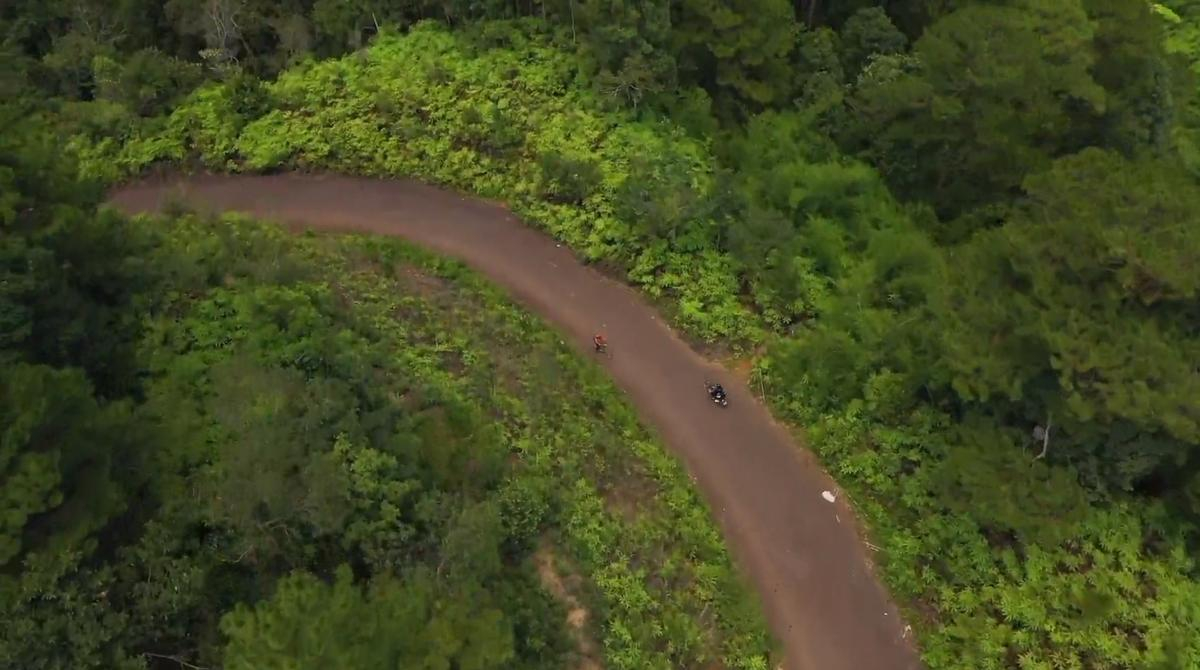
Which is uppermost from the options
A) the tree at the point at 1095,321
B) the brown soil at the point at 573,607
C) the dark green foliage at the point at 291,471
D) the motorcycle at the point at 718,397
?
the tree at the point at 1095,321

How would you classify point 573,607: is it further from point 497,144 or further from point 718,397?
point 497,144

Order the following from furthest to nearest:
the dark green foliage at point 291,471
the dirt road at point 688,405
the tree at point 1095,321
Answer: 1. the dirt road at point 688,405
2. the tree at point 1095,321
3. the dark green foliage at point 291,471

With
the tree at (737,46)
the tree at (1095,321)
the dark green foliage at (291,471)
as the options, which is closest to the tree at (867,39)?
the tree at (737,46)

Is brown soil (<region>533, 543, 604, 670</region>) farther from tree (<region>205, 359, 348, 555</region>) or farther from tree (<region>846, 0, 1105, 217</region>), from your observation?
tree (<region>846, 0, 1105, 217</region>)

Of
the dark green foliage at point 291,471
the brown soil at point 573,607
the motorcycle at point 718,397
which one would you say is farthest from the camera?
the motorcycle at point 718,397

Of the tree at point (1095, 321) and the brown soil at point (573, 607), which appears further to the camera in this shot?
the brown soil at point (573, 607)

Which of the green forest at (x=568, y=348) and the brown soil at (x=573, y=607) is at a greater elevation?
the green forest at (x=568, y=348)

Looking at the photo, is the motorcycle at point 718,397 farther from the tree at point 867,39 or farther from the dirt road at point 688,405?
the tree at point 867,39
